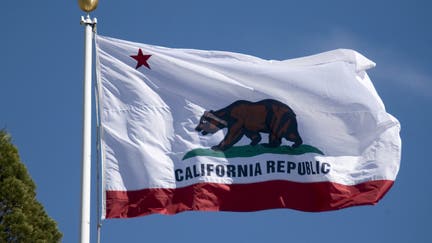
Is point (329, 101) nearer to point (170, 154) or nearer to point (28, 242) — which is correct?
point (170, 154)

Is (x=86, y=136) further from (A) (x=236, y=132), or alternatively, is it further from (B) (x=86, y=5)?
(A) (x=236, y=132)

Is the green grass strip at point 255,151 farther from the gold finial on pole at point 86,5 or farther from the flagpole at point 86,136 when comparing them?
the gold finial on pole at point 86,5

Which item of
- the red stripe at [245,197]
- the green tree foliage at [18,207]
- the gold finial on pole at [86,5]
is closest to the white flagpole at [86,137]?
the gold finial on pole at [86,5]

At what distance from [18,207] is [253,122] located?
15.5 ft

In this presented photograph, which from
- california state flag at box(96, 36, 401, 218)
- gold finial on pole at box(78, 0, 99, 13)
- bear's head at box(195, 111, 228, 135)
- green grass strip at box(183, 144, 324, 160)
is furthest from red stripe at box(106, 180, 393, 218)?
gold finial on pole at box(78, 0, 99, 13)

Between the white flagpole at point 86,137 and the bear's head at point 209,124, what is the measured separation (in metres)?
2.72

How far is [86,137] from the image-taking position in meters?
28.9

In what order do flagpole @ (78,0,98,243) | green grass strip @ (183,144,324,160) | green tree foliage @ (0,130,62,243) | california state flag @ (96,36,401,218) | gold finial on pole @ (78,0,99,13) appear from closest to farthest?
flagpole @ (78,0,98,243) < green tree foliage @ (0,130,62,243) < california state flag @ (96,36,401,218) < gold finial on pole @ (78,0,99,13) < green grass strip @ (183,144,324,160)

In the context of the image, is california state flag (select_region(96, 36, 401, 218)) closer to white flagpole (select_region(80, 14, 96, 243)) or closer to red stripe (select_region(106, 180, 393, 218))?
red stripe (select_region(106, 180, 393, 218))

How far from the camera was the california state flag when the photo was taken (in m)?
30.5

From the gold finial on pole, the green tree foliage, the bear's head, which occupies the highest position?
the gold finial on pole

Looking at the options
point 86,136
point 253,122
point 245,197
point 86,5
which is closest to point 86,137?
point 86,136

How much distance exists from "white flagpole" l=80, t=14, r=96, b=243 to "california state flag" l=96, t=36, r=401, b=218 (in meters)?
1.36

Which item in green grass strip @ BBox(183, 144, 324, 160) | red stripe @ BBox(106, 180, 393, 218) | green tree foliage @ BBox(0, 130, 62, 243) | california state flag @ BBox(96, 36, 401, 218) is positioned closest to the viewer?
green tree foliage @ BBox(0, 130, 62, 243)
